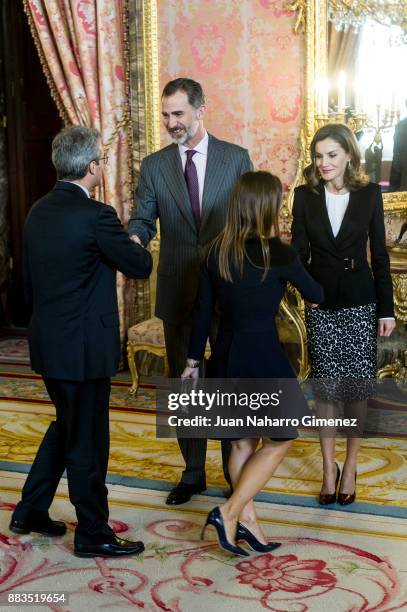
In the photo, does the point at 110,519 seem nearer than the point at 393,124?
Yes

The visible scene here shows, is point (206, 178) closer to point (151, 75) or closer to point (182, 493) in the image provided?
point (182, 493)

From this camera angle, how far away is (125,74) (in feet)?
20.1

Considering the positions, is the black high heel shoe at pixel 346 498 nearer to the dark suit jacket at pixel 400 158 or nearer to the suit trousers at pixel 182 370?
the suit trousers at pixel 182 370

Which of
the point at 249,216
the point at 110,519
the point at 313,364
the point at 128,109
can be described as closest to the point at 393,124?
the point at 128,109

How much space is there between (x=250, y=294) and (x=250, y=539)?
A: 942 mm

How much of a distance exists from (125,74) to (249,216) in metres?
3.50

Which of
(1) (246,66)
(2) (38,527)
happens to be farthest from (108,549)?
(1) (246,66)

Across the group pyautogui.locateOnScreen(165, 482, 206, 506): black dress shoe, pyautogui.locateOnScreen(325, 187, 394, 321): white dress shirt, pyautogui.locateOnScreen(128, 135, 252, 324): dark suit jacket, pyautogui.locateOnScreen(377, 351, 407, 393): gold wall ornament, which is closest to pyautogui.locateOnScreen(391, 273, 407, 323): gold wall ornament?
pyautogui.locateOnScreen(377, 351, 407, 393): gold wall ornament

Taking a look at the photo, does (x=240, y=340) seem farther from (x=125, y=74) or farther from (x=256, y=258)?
(x=125, y=74)

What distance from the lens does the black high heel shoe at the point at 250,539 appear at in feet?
10.5

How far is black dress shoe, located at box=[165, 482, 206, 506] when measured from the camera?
3791 millimetres

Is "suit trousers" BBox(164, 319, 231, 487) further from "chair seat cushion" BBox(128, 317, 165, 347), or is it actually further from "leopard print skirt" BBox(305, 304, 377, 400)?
"chair seat cushion" BBox(128, 317, 165, 347)

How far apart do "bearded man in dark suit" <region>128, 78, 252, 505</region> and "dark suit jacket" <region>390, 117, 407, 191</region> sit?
2.16 m

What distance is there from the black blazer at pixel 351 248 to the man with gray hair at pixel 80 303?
2.94 feet
